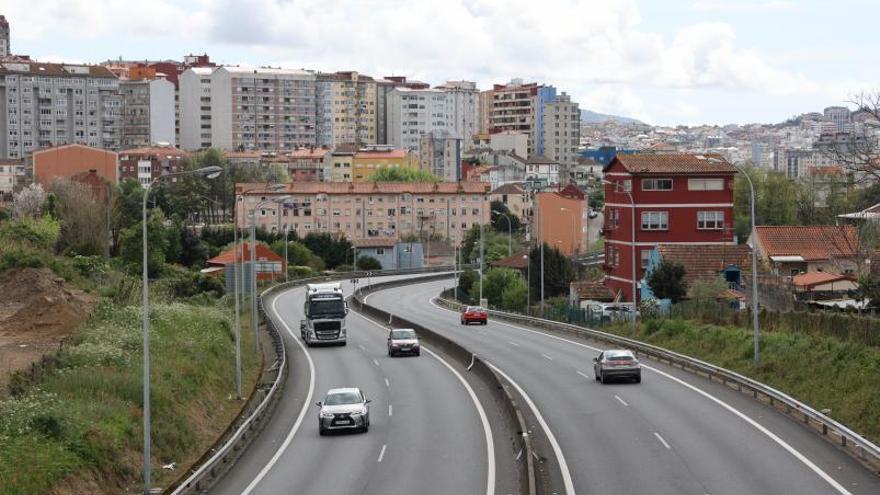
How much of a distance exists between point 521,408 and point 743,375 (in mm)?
9418

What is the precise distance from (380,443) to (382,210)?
419ft

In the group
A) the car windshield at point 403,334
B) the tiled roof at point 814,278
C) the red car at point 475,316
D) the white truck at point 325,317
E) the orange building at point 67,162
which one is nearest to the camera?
the car windshield at point 403,334

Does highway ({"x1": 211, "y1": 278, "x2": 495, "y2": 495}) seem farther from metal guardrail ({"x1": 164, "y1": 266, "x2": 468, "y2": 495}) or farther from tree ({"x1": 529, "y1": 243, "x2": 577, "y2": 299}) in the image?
tree ({"x1": 529, "y1": 243, "x2": 577, "y2": 299})

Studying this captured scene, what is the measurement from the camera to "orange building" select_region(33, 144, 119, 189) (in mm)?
157000

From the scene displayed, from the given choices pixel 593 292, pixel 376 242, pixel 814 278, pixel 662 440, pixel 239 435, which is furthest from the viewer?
pixel 376 242

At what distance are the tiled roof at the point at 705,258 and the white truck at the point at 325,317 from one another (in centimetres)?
1948

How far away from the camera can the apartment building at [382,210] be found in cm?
15762

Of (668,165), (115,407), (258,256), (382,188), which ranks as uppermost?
(382,188)

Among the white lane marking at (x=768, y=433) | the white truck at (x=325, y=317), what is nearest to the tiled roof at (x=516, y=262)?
the white truck at (x=325, y=317)

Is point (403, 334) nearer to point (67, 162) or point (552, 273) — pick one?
point (552, 273)

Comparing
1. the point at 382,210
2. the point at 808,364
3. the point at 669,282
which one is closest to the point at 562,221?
the point at 382,210

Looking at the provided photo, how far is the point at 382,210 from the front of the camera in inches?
6329

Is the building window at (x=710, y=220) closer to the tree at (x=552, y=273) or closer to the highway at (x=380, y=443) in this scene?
the tree at (x=552, y=273)

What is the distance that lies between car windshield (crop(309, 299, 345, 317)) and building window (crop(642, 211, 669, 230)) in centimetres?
2465
